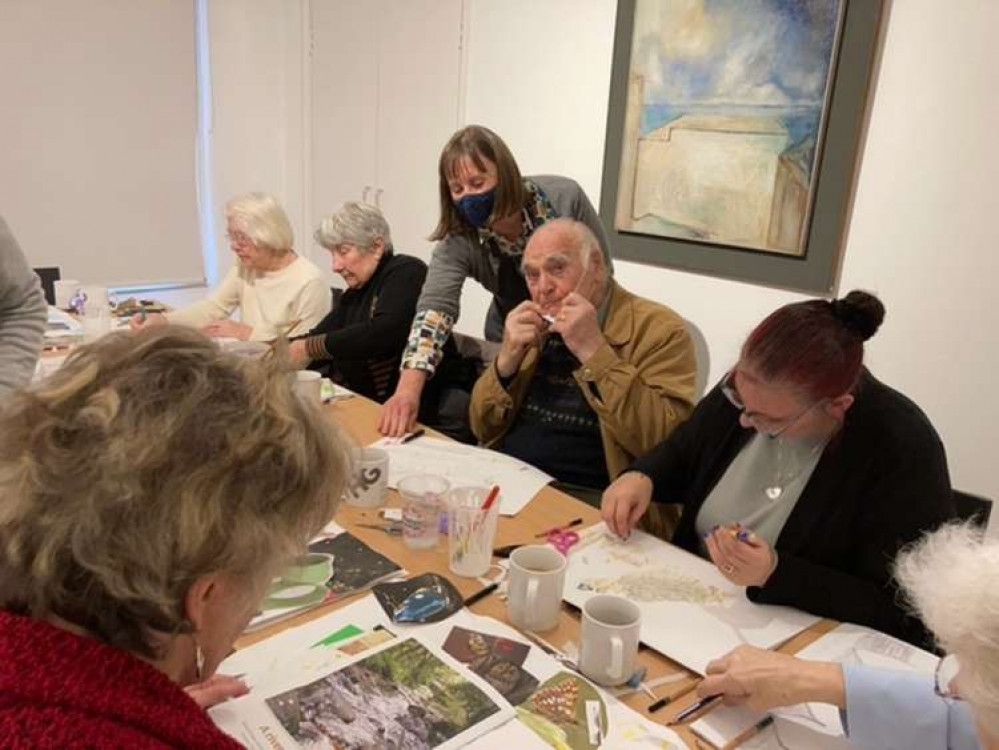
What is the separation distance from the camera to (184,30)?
4.53 metres

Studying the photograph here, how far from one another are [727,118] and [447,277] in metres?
1.28

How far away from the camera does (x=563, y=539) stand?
138 cm

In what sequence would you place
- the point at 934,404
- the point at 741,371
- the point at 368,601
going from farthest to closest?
the point at 934,404 < the point at 741,371 < the point at 368,601

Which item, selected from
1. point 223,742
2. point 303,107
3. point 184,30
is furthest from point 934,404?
point 184,30

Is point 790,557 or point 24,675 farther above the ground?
point 24,675

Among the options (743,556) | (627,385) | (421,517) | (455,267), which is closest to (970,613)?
(743,556)

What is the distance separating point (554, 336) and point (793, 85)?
4.60 ft

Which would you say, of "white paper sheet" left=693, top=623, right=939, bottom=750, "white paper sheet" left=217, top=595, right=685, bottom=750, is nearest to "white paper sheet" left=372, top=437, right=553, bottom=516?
"white paper sheet" left=217, top=595, right=685, bottom=750

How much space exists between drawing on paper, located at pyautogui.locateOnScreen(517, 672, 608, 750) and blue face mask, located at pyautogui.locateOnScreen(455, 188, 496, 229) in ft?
4.77

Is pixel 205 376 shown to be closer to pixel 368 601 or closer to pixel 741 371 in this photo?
pixel 368 601

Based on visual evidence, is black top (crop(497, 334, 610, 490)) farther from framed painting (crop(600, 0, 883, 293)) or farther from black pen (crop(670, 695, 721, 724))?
framed painting (crop(600, 0, 883, 293))

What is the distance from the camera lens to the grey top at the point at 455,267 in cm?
227

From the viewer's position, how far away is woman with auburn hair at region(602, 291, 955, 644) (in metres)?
1.18

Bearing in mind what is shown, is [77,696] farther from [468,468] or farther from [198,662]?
[468,468]
